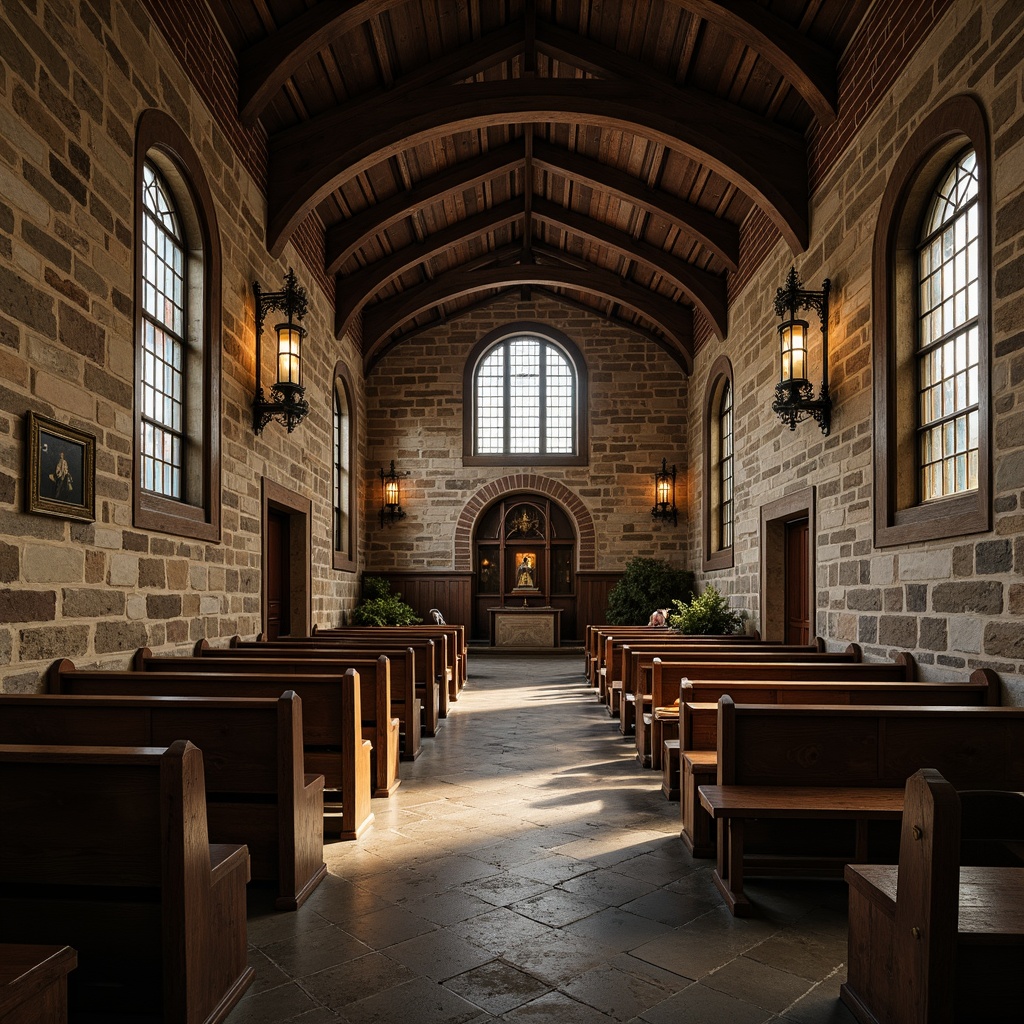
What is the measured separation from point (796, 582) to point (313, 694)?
229 inches

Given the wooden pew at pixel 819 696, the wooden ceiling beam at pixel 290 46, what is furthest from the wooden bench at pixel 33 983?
the wooden ceiling beam at pixel 290 46

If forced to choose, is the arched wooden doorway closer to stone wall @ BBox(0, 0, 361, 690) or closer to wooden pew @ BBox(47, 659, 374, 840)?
stone wall @ BBox(0, 0, 361, 690)

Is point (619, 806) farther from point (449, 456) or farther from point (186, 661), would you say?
point (449, 456)

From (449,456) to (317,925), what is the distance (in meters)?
11.3

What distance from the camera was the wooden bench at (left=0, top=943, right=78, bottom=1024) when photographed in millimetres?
1429

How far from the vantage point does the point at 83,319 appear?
4379 millimetres

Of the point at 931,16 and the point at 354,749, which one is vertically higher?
the point at 931,16

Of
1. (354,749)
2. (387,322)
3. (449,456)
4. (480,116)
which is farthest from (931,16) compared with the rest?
(449,456)

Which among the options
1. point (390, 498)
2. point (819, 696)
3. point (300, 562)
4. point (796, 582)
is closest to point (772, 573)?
point (796, 582)

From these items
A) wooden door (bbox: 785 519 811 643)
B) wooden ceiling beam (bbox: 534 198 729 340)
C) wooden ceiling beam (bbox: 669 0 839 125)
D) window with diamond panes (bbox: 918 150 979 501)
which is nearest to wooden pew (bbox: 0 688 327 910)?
window with diamond panes (bbox: 918 150 979 501)

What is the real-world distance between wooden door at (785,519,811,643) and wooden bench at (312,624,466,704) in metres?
3.41

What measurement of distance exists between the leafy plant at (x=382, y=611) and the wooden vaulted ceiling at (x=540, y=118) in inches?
150

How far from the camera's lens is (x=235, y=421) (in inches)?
270

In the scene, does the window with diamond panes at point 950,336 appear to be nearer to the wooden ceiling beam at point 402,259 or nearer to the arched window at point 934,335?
the arched window at point 934,335
